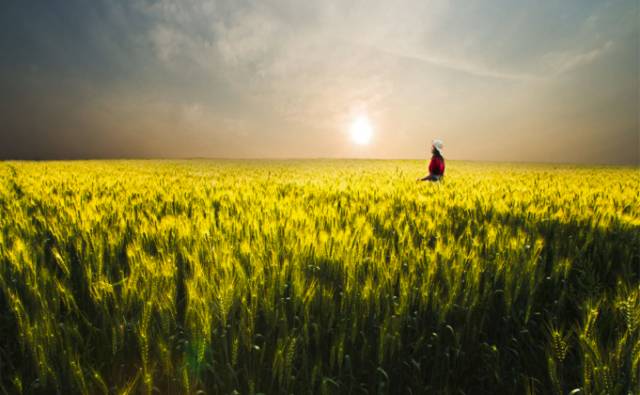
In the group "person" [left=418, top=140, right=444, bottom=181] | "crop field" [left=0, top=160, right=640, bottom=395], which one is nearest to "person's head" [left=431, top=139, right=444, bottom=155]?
"person" [left=418, top=140, right=444, bottom=181]

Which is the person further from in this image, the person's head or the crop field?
the crop field

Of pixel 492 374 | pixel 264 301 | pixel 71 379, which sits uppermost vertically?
pixel 264 301

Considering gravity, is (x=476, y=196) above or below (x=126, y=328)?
above

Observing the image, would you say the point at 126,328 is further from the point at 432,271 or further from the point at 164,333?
the point at 432,271

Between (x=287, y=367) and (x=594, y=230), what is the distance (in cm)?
326

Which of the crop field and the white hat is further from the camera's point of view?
the white hat

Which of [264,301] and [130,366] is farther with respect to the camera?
[264,301]

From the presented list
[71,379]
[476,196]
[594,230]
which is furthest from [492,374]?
[476,196]

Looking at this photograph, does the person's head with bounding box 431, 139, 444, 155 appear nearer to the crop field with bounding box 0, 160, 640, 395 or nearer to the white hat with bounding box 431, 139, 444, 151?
the white hat with bounding box 431, 139, 444, 151

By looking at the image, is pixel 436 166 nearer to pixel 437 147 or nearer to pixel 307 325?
pixel 437 147

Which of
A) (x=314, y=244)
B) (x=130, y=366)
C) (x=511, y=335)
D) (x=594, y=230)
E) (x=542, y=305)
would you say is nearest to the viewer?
(x=130, y=366)

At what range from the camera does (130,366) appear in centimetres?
140

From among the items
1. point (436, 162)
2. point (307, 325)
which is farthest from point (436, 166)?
point (307, 325)

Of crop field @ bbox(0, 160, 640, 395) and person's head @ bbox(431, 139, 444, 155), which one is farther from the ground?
person's head @ bbox(431, 139, 444, 155)
